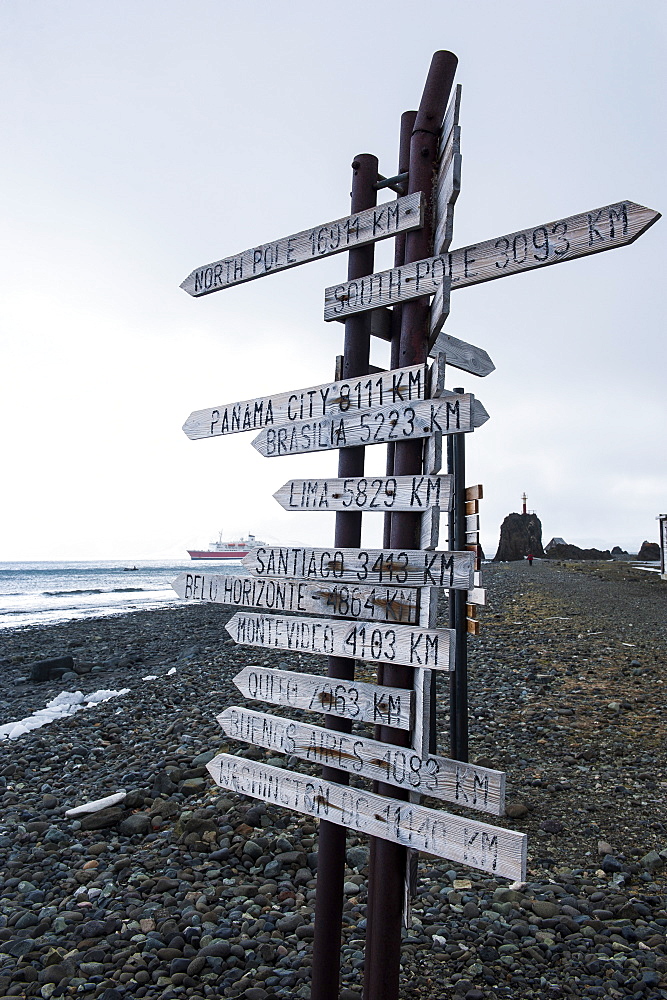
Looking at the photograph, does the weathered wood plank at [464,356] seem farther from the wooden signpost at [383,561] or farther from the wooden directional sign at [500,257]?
the wooden directional sign at [500,257]

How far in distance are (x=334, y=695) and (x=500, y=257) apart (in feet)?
7.30

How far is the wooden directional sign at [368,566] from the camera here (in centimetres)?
285

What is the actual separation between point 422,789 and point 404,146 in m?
3.36

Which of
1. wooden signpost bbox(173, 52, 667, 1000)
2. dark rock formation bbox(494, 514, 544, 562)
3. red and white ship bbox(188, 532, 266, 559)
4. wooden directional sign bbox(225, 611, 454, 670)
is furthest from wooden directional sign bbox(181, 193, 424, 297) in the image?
red and white ship bbox(188, 532, 266, 559)

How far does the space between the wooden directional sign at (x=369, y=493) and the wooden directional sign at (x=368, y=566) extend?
0.22 m

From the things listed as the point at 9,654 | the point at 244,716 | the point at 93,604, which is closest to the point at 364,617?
the point at 244,716

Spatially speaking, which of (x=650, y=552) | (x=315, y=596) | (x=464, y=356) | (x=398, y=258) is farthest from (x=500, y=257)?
(x=650, y=552)

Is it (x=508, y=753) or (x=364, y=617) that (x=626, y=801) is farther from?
(x=364, y=617)

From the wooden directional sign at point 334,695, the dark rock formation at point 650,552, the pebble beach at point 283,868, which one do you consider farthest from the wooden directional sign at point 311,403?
the dark rock formation at point 650,552

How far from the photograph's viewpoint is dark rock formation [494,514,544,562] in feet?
238

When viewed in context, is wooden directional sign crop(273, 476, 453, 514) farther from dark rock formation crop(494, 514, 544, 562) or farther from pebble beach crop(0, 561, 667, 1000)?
dark rock formation crop(494, 514, 544, 562)

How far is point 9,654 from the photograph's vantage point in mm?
19234

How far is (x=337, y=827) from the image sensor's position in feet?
10.9

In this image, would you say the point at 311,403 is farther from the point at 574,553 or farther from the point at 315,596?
the point at 574,553
